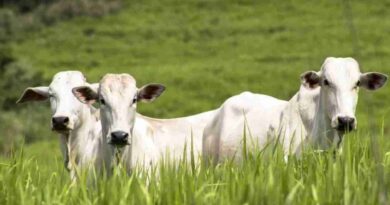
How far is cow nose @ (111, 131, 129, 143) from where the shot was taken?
923 cm

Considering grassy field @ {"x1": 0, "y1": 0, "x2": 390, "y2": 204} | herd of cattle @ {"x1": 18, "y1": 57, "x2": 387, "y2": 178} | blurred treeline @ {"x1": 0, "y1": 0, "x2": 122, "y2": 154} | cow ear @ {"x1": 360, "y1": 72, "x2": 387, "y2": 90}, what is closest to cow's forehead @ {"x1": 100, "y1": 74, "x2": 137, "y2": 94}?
herd of cattle @ {"x1": 18, "y1": 57, "x2": 387, "y2": 178}

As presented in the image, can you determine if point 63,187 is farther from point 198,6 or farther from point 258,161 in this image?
point 198,6

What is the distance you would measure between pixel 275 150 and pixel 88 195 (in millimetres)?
1609

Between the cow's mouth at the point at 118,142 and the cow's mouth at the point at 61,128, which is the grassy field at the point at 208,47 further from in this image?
the cow's mouth at the point at 118,142

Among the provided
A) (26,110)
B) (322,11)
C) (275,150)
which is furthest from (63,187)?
(322,11)

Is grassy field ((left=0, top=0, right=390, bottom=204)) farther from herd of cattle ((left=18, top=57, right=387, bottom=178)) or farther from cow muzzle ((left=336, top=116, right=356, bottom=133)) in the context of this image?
cow muzzle ((left=336, top=116, right=356, bottom=133))

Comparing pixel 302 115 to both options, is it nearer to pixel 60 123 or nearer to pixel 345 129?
pixel 345 129

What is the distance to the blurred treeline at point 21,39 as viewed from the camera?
38969 mm

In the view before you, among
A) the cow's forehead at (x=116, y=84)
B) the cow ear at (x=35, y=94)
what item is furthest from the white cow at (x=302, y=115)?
the cow ear at (x=35, y=94)

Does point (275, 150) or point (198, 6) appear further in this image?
point (198, 6)

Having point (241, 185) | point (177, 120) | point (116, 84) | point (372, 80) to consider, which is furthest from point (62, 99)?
point (241, 185)

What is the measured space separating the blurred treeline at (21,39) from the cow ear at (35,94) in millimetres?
23769

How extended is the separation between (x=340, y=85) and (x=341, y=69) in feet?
0.71

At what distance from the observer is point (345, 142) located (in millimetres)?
8773
